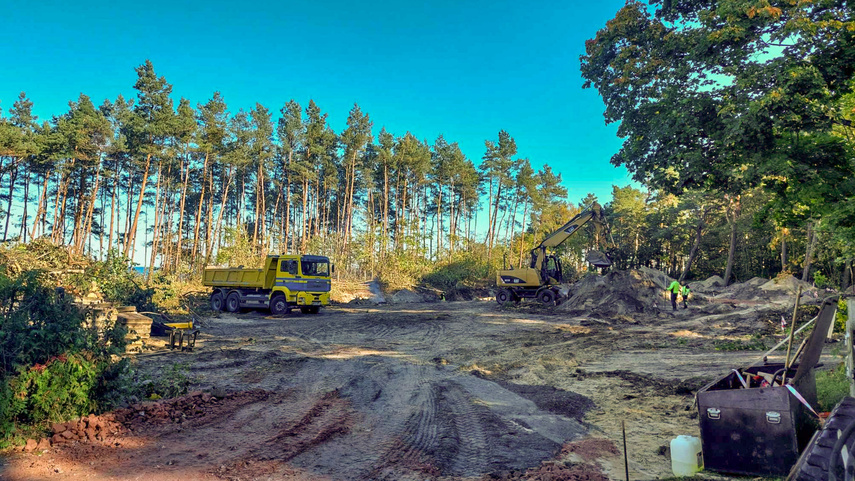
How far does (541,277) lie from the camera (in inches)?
987

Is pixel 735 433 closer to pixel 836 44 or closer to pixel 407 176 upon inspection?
pixel 836 44

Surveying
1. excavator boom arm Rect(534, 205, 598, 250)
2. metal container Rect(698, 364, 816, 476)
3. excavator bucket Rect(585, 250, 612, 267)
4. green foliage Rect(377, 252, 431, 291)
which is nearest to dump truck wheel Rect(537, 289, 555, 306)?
excavator boom arm Rect(534, 205, 598, 250)

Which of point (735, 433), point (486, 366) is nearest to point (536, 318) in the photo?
point (486, 366)

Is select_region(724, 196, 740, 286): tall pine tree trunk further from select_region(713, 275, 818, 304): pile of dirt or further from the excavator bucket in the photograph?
the excavator bucket

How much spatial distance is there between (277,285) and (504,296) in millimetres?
12276

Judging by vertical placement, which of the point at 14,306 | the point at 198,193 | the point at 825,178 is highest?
the point at 198,193

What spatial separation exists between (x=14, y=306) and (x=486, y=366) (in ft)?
28.2

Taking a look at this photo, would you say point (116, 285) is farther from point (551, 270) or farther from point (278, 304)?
point (551, 270)

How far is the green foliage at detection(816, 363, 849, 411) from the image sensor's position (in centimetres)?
575

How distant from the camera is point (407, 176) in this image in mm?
49344

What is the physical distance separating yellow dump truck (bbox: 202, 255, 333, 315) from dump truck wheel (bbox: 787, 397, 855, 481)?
19.2 metres

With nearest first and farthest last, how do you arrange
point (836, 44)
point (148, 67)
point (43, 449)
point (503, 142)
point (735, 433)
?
point (735, 433) < point (43, 449) < point (836, 44) < point (148, 67) < point (503, 142)

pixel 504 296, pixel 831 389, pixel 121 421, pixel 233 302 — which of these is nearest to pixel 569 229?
pixel 504 296

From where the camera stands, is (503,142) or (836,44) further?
(503,142)
